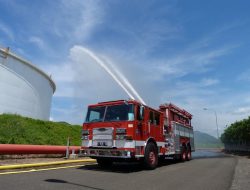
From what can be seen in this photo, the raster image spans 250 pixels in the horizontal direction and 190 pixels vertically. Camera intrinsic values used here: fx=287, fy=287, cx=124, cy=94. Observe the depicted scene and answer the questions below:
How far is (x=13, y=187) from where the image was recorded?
658 centimetres

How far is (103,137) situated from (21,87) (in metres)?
22.7

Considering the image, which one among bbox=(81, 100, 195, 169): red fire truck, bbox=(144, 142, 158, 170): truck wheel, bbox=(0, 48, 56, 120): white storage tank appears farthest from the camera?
bbox=(0, 48, 56, 120): white storage tank

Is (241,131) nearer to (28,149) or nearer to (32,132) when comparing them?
(32,132)

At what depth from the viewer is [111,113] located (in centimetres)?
1163

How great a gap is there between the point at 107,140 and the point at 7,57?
22111 mm

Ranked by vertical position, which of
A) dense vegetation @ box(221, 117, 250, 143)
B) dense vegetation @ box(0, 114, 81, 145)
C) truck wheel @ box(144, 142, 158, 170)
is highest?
dense vegetation @ box(221, 117, 250, 143)

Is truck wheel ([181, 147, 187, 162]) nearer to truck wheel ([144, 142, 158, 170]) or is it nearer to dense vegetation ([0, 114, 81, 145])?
truck wheel ([144, 142, 158, 170])

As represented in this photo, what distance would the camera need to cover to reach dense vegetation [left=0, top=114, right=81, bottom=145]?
17.3m

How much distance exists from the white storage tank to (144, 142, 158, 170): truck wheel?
20844 millimetres

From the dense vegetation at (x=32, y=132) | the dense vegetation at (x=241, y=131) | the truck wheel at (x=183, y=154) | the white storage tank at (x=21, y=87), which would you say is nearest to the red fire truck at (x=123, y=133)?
the truck wheel at (x=183, y=154)

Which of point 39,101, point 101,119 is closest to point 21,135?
point 101,119

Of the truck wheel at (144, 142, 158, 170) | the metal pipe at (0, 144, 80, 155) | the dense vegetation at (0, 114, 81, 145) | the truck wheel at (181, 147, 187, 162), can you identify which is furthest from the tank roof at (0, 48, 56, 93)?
the truck wheel at (144, 142, 158, 170)

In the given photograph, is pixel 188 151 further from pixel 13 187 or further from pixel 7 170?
pixel 13 187

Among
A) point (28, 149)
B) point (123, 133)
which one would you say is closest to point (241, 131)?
point (28, 149)
